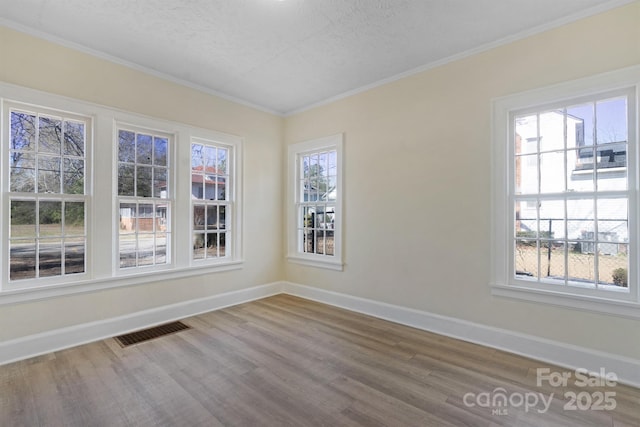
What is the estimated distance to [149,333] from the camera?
3.29 metres

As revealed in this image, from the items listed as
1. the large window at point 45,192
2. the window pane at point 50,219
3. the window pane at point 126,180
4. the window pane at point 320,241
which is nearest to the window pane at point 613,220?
the window pane at point 320,241

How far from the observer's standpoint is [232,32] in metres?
2.83

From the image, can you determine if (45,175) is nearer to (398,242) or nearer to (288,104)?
(288,104)

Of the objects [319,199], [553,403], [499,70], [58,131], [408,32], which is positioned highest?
[408,32]

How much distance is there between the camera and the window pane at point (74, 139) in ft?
10.0

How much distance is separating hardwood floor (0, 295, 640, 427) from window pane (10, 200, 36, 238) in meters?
1.17

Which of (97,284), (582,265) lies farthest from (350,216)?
(97,284)

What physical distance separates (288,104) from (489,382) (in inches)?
167

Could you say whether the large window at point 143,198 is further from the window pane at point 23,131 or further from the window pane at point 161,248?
the window pane at point 23,131

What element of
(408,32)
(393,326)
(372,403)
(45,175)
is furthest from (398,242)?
(45,175)

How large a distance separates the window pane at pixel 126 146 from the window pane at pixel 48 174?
566mm

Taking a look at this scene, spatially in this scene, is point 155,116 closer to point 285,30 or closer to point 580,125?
point 285,30

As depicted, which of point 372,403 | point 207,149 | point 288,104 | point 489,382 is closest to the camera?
point 372,403

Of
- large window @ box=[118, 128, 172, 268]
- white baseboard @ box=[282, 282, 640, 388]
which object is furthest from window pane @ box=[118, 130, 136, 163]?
white baseboard @ box=[282, 282, 640, 388]
